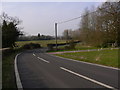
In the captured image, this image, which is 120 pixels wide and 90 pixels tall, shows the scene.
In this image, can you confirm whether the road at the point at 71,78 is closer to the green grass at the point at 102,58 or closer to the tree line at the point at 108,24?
the green grass at the point at 102,58

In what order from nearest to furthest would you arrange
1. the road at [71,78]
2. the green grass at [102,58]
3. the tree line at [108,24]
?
the road at [71,78] < the green grass at [102,58] < the tree line at [108,24]

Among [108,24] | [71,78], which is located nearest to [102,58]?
[71,78]

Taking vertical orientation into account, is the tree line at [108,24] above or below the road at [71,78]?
above

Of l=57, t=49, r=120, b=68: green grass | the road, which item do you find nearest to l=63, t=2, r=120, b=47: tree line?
l=57, t=49, r=120, b=68: green grass

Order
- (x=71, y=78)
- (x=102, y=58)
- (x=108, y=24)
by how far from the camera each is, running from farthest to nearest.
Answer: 1. (x=108, y=24)
2. (x=102, y=58)
3. (x=71, y=78)

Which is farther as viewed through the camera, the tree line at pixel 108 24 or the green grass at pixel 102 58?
the tree line at pixel 108 24

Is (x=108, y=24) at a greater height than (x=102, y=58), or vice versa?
(x=108, y=24)

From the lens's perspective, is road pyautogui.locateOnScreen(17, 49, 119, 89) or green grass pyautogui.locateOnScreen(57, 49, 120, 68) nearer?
road pyautogui.locateOnScreen(17, 49, 119, 89)

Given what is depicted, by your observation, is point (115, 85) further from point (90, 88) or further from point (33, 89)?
point (33, 89)

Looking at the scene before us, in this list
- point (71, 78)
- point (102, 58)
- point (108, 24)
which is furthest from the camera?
point (108, 24)

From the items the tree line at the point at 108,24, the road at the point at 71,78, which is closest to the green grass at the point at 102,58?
the road at the point at 71,78

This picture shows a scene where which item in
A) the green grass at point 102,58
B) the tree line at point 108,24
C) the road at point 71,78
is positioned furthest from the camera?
the tree line at point 108,24

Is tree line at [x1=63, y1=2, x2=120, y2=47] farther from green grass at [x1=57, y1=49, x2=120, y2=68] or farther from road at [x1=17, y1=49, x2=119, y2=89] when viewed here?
road at [x1=17, y1=49, x2=119, y2=89]

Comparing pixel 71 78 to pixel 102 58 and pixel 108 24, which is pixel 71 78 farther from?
pixel 108 24
